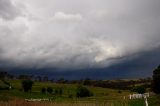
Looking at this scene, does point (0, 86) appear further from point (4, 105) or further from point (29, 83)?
point (4, 105)

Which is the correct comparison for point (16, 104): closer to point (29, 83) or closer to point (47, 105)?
point (47, 105)

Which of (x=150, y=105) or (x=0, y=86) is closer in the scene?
(x=150, y=105)

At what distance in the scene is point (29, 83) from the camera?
518ft

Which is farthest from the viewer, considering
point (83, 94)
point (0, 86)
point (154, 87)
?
point (0, 86)

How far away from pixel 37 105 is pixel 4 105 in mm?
4566

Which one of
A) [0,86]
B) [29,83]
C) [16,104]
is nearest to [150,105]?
[16,104]

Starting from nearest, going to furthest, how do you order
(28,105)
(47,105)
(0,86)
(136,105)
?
(28,105), (47,105), (136,105), (0,86)

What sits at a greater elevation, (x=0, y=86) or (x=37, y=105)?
(x=0, y=86)

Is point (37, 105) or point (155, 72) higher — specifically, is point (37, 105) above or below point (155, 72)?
below

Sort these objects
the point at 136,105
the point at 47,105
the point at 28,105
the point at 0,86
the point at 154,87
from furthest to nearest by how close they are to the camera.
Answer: the point at 0,86 < the point at 154,87 < the point at 136,105 < the point at 47,105 < the point at 28,105

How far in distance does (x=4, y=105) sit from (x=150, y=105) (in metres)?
26.0

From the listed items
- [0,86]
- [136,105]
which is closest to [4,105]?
[136,105]

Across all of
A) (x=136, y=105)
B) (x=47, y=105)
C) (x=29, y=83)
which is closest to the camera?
(x=47, y=105)

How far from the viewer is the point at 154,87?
111m
